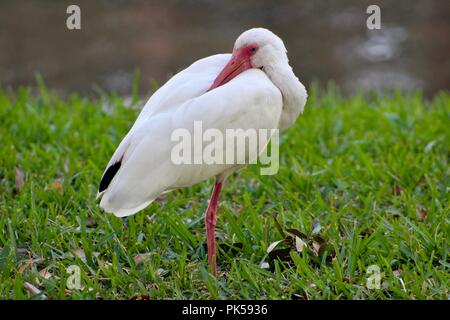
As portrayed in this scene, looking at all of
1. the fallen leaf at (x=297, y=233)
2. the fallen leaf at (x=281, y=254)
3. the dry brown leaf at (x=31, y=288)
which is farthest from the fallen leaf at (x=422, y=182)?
the dry brown leaf at (x=31, y=288)

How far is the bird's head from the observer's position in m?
4.42

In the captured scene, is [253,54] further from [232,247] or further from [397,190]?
[397,190]

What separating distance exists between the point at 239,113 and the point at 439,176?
2107mm

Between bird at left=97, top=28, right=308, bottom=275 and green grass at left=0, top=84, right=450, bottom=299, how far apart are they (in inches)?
12.8

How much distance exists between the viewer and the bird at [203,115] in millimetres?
4199

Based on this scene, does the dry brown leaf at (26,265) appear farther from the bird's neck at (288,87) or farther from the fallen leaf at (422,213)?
the fallen leaf at (422,213)

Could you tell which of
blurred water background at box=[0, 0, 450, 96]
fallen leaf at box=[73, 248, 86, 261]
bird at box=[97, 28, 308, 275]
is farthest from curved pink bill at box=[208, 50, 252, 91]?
blurred water background at box=[0, 0, 450, 96]

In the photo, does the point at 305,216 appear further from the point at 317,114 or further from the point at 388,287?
the point at 317,114

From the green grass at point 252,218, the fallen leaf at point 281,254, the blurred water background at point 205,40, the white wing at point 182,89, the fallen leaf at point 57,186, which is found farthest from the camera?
the blurred water background at point 205,40

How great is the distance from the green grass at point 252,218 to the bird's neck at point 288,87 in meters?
0.77

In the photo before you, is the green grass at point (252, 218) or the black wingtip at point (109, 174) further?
the black wingtip at point (109, 174)

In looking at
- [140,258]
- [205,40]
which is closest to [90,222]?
[140,258]

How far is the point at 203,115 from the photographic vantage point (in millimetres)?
4176

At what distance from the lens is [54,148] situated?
20.4 ft
